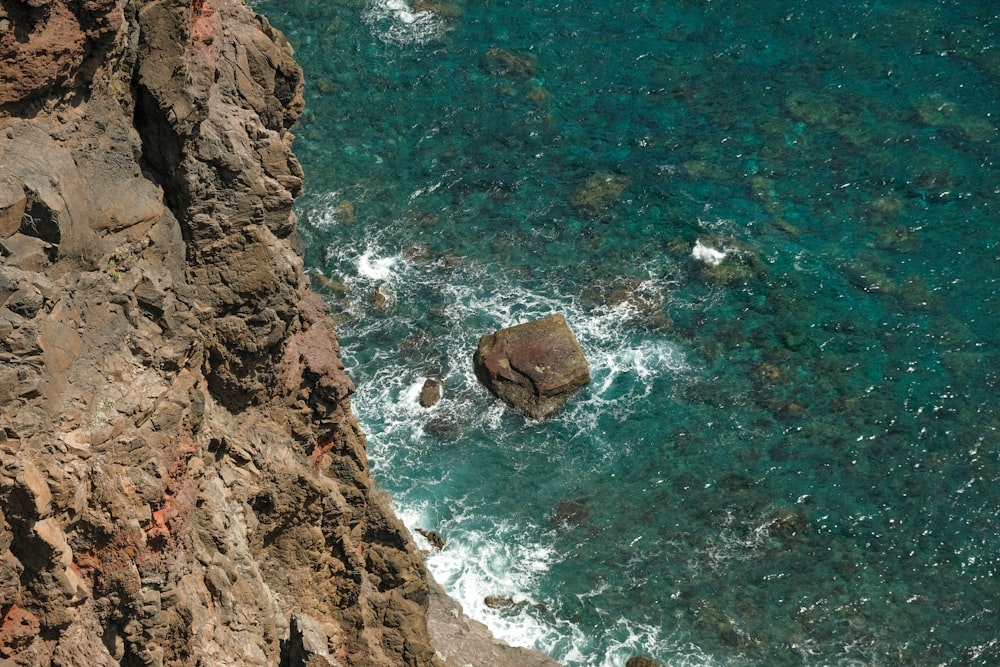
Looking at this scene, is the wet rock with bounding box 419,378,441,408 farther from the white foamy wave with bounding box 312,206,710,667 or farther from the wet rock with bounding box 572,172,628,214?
the wet rock with bounding box 572,172,628,214

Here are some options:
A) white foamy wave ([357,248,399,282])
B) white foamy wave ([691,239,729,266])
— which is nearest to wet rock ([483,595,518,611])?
white foamy wave ([357,248,399,282])

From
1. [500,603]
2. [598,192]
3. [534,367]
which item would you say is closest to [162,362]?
[500,603]

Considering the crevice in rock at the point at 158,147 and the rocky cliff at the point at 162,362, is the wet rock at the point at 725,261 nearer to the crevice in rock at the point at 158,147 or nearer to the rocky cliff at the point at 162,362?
the rocky cliff at the point at 162,362

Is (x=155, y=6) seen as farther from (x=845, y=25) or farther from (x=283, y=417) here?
(x=845, y=25)

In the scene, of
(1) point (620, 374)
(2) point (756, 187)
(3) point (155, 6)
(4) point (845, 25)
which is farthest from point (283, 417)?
(4) point (845, 25)

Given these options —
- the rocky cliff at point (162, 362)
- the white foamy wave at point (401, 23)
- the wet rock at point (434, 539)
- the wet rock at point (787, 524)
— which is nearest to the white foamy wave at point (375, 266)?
the wet rock at point (434, 539)

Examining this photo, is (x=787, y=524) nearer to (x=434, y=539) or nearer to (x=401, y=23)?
(x=434, y=539)
